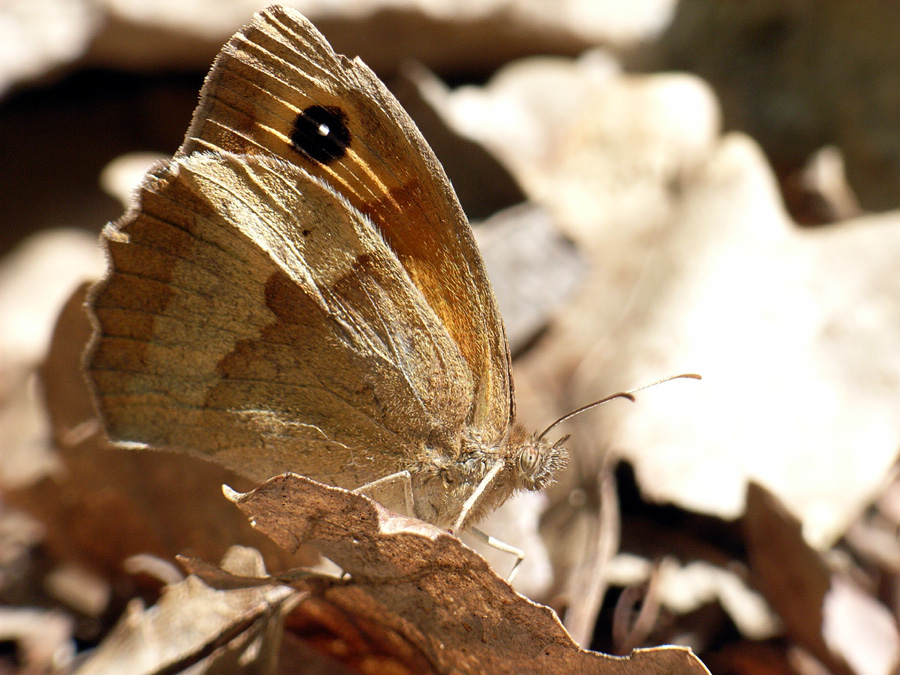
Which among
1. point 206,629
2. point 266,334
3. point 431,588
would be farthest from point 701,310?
point 206,629

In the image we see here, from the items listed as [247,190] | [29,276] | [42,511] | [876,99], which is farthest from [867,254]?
[29,276]

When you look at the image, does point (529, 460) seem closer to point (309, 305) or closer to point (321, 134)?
point (309, 305)

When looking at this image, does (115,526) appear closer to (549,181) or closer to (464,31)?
(549,181)

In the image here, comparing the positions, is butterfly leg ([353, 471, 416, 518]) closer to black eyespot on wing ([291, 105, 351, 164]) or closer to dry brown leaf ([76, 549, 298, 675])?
dry brown leaf ([76, 549, 298, 675])

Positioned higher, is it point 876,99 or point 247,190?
point 247,190

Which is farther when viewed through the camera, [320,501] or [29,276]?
[29,276]

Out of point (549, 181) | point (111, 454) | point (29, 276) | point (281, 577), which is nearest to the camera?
point (281, 577)
